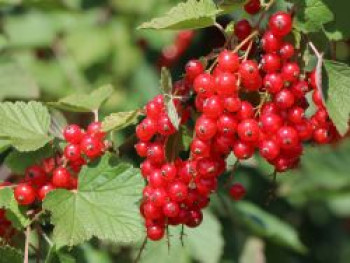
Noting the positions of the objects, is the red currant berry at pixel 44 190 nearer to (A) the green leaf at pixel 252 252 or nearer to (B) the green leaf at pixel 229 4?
(B) the green leaf at pixel 229 4

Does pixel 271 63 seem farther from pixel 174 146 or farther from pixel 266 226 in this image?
pixel 266 226

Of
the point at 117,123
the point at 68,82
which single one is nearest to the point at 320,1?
the point at 117,123

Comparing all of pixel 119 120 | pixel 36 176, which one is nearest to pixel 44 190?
pixel 36 176

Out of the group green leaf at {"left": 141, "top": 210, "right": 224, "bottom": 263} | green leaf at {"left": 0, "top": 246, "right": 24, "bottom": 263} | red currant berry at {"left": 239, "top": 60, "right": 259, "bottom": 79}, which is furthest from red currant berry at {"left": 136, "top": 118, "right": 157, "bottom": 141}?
green leaf at {"left": 141, "top": 210, "right": 224, "bottom": 263}

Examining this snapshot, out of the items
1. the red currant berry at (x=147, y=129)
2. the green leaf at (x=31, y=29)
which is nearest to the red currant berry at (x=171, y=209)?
the red currant berry at (x=147, y=129)

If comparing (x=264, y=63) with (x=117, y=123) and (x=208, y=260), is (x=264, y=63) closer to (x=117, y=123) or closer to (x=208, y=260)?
(x=117, y=123)

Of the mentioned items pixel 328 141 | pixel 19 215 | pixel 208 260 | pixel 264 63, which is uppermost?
pixel 264 63

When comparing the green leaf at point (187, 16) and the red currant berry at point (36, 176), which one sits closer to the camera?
the green leaf at point (187, 16)

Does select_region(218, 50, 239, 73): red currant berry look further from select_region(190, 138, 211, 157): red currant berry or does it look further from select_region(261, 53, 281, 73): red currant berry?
select_region(190, 138, 211, 157): red currant berry
